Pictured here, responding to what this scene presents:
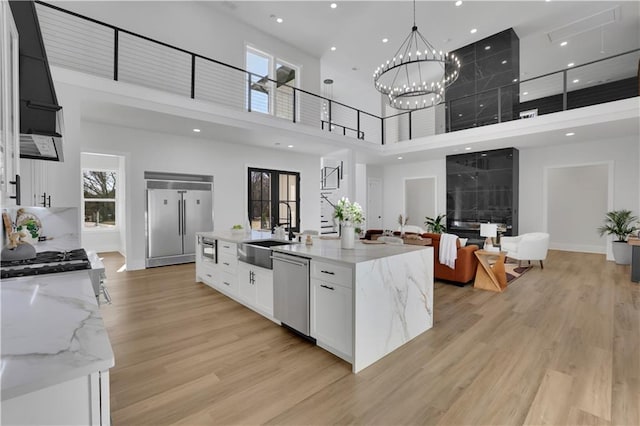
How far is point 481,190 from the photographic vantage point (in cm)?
857

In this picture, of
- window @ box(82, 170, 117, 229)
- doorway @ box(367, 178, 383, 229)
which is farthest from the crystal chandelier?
window @ box(82, 170, 117, 229)

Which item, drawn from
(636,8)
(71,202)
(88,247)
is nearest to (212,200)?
(71,202)

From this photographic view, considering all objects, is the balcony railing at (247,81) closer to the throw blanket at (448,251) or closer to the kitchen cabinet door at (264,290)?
the kitchen cabinet door at (264,290)

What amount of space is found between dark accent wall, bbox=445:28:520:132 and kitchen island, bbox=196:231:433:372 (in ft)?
21.4

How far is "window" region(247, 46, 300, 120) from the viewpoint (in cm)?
785

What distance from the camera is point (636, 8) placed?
632cm

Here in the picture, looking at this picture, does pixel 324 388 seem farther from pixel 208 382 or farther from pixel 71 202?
pixel 71 202

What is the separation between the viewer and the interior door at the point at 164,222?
641 cm

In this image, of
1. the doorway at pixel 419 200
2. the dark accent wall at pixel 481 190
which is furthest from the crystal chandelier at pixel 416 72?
the doorway at pixel 419 200

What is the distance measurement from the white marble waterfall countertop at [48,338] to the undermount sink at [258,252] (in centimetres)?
194

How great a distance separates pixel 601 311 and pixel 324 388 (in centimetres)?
392

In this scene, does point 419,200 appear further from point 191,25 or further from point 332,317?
point 332,317

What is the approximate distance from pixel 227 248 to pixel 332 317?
2.24 m

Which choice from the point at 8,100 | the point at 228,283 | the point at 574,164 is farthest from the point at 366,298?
the point at 574,164
